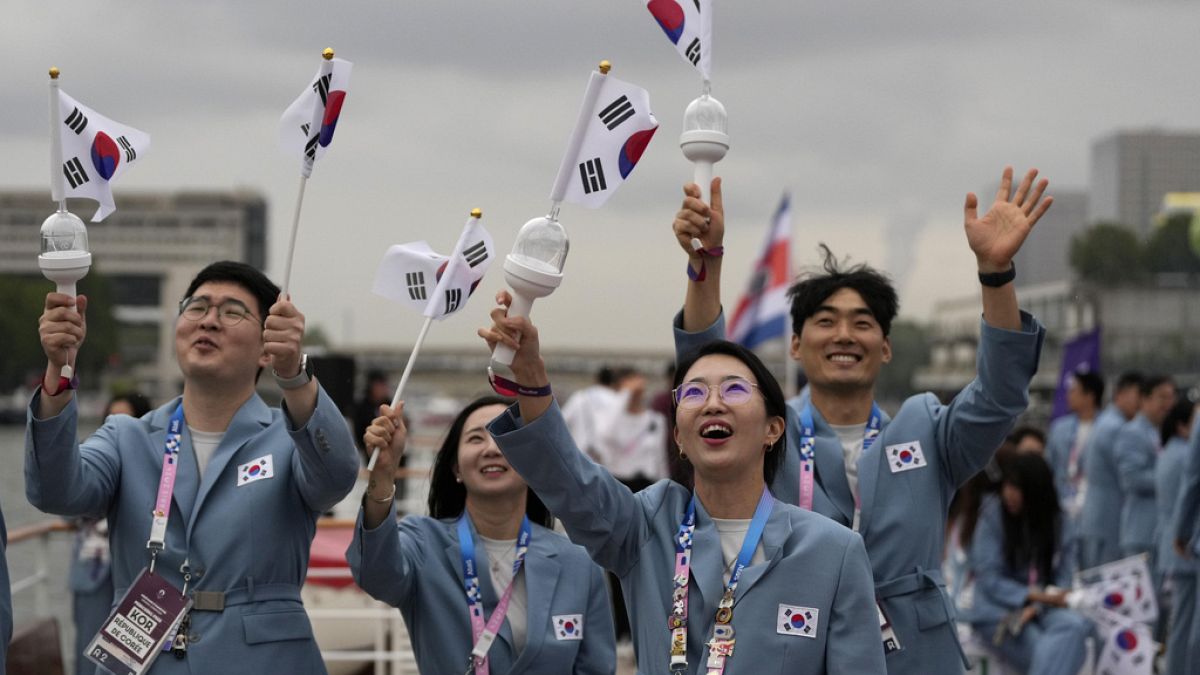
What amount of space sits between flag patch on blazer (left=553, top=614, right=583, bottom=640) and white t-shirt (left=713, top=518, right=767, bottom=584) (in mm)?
1125

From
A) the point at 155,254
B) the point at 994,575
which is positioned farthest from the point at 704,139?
the point at 155,254

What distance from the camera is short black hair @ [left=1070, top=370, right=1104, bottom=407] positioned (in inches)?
570

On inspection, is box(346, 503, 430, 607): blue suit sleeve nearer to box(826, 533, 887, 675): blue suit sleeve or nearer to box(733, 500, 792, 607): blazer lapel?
box(733, 500, 792, 607): blazer lapel

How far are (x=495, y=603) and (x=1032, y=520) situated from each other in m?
4.63

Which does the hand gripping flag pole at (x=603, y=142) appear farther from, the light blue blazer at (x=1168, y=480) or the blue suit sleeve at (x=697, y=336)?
the light blue blazer at (x=1168, y=480)

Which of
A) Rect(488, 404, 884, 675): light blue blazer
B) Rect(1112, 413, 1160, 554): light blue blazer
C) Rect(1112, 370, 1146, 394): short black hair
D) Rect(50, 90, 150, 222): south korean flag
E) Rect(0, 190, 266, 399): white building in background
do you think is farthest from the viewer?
Rect(0, 190, 266, 399): white building in background

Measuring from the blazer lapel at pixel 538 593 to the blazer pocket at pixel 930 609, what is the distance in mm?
1029

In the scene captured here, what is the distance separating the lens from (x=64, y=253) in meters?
4.36

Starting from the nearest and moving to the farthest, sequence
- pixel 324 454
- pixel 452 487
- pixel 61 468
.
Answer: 1. pixel 61 468
2. pixel 324 454
3. pixel 452 487

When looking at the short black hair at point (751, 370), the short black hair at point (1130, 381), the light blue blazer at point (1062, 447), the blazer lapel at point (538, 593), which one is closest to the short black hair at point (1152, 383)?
the short black hair at point (1130, 381)

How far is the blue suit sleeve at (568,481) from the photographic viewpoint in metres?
3.82

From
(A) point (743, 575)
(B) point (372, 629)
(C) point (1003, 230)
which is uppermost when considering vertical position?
(C) point (1003, 230)

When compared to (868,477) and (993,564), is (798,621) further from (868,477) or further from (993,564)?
(993,564)

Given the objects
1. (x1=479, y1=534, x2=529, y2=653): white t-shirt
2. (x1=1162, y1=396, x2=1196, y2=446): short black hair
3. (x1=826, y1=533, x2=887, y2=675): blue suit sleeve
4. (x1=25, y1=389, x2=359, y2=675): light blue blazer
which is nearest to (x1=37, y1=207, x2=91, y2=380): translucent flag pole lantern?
(x1=25, y1=389, x2=359, y2=675): light blue blazer
